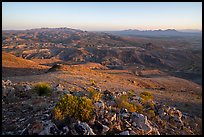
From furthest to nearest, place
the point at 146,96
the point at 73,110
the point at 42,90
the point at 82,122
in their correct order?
the point at 146,96 → the point at 42,90 → the point at 73,110 → the point at 82,122

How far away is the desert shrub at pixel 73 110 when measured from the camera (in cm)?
609

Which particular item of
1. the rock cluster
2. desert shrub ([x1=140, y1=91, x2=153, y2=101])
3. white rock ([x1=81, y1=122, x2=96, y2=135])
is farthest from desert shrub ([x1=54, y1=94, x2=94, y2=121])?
desert shrub ([x1=140, y1=91, x2=153, y2=101])

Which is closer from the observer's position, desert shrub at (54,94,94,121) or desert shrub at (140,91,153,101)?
desert shrub at (54,94,94,121)

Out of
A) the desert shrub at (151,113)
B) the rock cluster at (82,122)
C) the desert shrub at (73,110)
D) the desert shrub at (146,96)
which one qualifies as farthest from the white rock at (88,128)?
the desert shrub at (146,96)

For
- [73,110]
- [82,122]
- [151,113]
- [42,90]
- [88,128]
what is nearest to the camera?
[88,128]

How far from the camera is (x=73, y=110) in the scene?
619 centimetres

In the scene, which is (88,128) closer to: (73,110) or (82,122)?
(82,122)

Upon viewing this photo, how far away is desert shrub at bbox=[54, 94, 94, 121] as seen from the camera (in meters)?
6.09

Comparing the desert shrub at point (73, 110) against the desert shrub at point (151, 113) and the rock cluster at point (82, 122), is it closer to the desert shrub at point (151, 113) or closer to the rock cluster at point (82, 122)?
the rock cluster at point (82, 122)

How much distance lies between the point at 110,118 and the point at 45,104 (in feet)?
7.65

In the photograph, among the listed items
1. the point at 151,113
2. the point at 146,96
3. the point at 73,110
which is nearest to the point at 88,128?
the point at 73,110

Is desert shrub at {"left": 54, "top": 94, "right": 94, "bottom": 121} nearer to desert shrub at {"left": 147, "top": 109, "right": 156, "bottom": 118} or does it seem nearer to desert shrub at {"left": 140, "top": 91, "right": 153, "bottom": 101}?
desert shrub at {"left": 147, "top": 109, "right": 156, "bottom": 118}

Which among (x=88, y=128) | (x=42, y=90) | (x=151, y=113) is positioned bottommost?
(x=151, y=113)

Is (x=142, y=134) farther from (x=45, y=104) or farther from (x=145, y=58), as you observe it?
(x=145, y=58)
